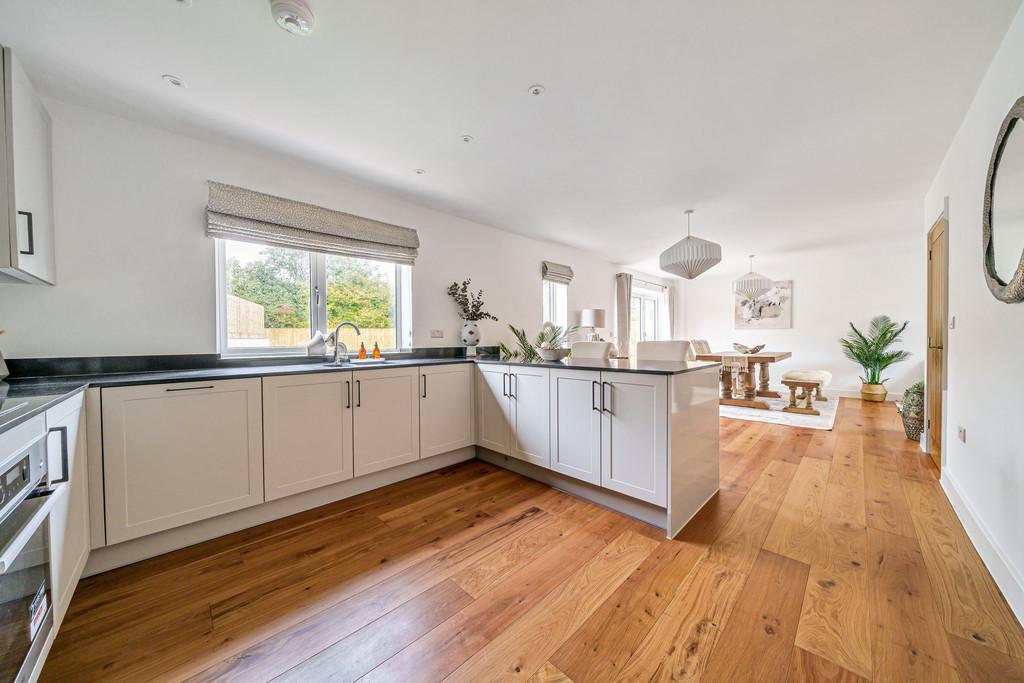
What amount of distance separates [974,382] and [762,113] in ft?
5.92

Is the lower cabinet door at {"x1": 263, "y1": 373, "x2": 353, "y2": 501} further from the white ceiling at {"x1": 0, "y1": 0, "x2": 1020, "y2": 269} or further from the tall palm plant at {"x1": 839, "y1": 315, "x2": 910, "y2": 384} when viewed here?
the tall palm plant at {"x1": 839, "y1": 315, "x2": 910, "y2": 384}

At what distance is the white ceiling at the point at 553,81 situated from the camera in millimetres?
1461

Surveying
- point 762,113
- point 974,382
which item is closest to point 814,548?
point 974,382

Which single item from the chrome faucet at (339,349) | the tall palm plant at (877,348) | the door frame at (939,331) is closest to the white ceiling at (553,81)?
the door frame at (939,331)

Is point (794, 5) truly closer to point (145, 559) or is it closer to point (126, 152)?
point (126, 152)

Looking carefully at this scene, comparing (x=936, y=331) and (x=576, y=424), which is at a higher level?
(x=936, y=331)

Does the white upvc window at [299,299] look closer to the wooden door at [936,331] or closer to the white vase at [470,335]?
the white vase at [470,335]

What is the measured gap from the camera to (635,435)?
215 cm

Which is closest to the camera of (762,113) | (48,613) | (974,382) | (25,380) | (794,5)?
(48,613)

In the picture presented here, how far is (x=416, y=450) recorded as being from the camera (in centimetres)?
281

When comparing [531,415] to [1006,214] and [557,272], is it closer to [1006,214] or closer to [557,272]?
[1006,214]

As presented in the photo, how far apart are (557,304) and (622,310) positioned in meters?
1.54

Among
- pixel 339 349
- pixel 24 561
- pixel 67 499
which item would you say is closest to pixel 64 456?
pixel 67 499

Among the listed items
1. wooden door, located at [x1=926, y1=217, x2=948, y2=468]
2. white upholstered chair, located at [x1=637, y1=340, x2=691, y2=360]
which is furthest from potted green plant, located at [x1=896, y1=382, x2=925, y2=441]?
white upholstered chair, located at [x1=637, y1=340, x2=691, y2=360]
